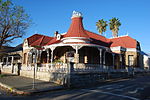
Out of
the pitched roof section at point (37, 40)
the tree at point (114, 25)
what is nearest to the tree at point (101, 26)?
the tree at point (114, 25)

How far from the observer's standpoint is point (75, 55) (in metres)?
22.1

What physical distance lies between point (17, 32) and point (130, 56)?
64.4 feet

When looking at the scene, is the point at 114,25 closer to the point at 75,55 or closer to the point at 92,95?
the point at 75,55

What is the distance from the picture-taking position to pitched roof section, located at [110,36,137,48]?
28844 mm

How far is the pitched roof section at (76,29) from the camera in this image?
2276 cm

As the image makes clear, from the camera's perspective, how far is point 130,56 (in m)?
28.6

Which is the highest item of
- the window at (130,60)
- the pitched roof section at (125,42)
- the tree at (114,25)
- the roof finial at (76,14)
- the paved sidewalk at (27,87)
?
the tree at (114,25)

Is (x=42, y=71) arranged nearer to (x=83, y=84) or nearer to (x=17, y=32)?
(x=83, y=84)

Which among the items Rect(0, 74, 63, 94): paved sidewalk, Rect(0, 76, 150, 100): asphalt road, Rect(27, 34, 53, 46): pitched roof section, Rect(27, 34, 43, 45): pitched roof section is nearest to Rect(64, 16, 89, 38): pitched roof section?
Rect(27, 34, 53, 46): pitched roof section

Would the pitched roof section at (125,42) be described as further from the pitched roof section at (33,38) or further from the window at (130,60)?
the pitched roof section at (33,38)

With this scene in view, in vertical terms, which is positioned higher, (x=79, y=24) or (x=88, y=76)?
(x=79, y=24)

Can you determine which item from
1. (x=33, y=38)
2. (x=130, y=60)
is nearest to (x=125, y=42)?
(x=130, y=60)

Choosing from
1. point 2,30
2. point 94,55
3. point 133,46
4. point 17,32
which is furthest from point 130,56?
point 2,30

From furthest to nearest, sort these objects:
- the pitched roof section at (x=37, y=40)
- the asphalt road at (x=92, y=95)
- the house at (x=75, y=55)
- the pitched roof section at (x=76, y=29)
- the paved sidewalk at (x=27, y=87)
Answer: the pitched roof section at (x=37, y=40), the pitched roof section at (x=76, y=29), the house at (x=75, y=55), the paved sidewalk at (x=27, y=87), the asphalt road at (x=92, y=95)
